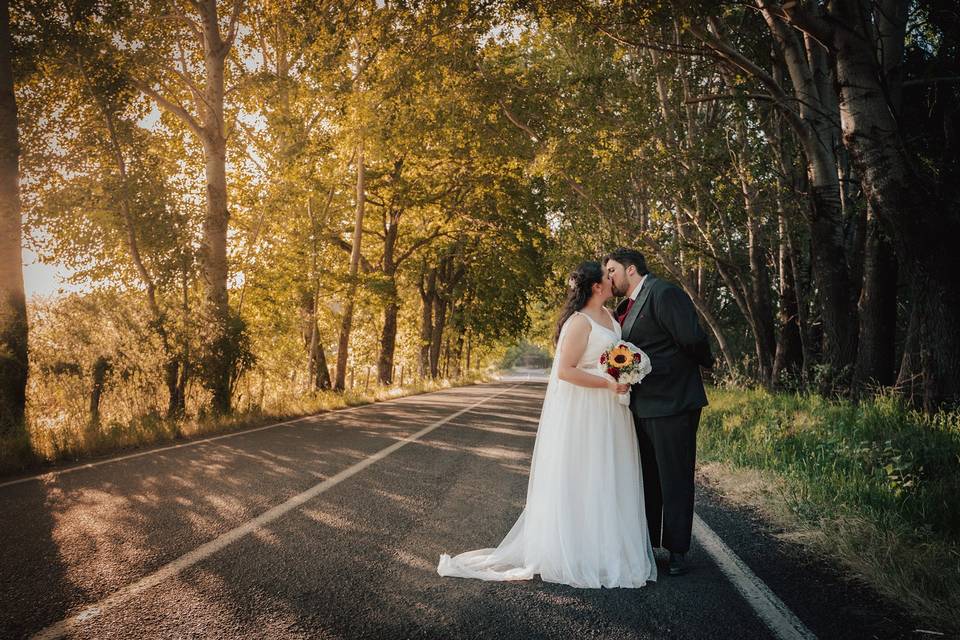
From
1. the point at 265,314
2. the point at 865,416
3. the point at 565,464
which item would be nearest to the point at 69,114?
the point at 265,314

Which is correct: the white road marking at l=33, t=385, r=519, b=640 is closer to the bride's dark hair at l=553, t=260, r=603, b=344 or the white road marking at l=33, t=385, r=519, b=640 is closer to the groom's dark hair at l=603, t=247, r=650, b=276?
the bride's dark hair at l=553, t=260, r=603, b=344

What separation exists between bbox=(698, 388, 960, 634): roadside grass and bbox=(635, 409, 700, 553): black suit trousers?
1.14 m

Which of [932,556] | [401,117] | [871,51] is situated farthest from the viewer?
[401,117]

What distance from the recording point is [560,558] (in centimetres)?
414

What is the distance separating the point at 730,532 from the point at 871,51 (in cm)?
582

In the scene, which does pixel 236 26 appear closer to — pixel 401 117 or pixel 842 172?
pixel 401 117

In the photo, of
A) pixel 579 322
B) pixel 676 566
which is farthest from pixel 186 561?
pixel 676 566

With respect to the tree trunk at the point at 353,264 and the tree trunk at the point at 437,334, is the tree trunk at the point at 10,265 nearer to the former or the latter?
the tree trunk at the point at 353,264

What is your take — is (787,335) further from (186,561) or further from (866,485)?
(186,561)

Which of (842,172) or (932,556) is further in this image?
(842,172)

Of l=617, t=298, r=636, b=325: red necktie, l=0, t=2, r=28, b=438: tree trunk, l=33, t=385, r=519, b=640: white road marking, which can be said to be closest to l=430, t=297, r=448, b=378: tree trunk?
l=0, t=2, r=28, b=438: tree trunk

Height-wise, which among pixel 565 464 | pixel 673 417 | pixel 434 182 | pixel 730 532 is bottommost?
pixel 730 532

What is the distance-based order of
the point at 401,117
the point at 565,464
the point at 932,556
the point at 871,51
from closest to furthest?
the point at 932,556, the point at 565,464, the point at 871,51, the point at 401,117

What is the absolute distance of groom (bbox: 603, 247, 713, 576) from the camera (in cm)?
436
